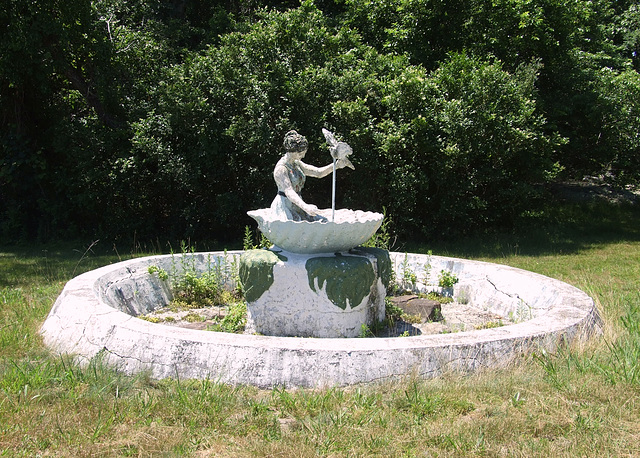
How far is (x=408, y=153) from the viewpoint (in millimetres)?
10586

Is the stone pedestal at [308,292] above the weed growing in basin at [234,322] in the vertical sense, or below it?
above

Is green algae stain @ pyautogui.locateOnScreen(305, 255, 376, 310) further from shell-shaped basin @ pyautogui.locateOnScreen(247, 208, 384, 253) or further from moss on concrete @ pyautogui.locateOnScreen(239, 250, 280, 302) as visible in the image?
moss on concrete @ pyautogui.locateOnScreen(239, 250, 280, 302)

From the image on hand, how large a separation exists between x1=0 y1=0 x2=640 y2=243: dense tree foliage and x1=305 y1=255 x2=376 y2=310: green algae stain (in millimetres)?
5591

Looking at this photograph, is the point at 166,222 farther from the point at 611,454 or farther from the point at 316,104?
the point at 611,454

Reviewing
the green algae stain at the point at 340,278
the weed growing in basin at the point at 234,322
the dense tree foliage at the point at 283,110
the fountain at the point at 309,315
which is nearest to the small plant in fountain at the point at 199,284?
the fountain at the point at 309,315

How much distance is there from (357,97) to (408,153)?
4.79ft

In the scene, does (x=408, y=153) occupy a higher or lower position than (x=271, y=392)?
higher

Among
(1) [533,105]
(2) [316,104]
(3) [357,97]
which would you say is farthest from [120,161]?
(1) [533,105]

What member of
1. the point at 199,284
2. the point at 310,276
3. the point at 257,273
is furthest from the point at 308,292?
the point at 199,284

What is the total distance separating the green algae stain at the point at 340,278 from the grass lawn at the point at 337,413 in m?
1.42

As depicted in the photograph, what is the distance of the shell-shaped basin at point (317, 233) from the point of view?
486 centimetres

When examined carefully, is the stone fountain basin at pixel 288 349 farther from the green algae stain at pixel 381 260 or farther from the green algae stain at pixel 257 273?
the green algae stain at pixel 381 260

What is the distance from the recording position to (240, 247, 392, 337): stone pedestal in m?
4.88

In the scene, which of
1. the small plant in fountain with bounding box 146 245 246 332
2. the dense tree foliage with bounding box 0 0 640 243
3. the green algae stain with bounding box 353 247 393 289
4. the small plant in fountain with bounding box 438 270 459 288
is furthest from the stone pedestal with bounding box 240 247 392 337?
the dense tree foliage with bounding box 0 0 640 243
